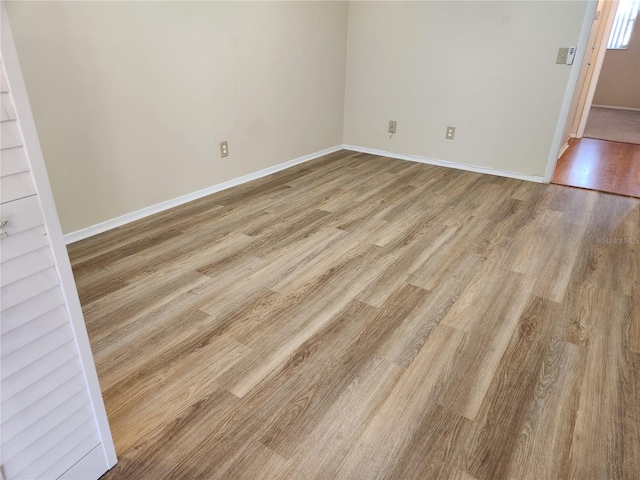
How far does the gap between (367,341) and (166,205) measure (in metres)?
1.88

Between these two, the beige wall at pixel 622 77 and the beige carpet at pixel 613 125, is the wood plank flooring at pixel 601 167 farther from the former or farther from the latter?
the beige wall at pixel 622 77

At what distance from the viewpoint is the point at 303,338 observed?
5.73 feet

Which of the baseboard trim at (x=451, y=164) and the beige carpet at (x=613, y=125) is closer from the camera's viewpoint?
the baseboard trim at (x=451, y=164)

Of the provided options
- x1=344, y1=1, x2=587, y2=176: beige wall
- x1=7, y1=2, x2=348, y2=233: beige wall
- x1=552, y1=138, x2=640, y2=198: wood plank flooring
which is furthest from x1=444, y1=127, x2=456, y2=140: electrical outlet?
x1=7, y1=2, x2=348, y2=233: beige wall

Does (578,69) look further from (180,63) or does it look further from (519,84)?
(180,63)

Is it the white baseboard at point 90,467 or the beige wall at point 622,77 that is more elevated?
the beige wall at point 622,77

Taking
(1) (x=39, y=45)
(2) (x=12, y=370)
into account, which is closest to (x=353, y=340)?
(2) (x=12, y=370)

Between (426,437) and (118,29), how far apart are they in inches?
99.1

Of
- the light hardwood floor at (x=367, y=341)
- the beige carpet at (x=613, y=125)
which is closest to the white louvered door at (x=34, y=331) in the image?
the light hardwood floor at (x=367, y=341)

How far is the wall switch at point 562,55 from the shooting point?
129 inches

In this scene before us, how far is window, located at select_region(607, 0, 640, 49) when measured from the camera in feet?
22.4

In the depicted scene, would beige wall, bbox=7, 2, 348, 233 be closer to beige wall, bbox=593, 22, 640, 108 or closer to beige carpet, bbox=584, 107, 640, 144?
beige carpet, bbox=584, 107, 640, 144

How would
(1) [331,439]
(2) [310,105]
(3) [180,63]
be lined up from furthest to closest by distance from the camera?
(2) [310,105], (3) [180,63], (1) [331,439]

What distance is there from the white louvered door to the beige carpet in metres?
5.99
